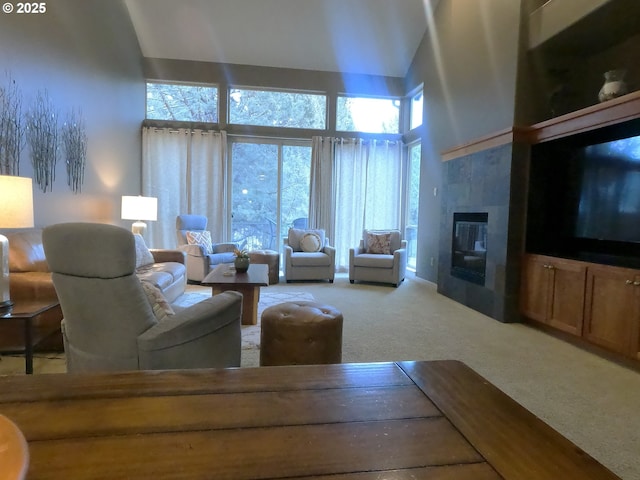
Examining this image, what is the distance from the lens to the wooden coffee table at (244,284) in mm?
3123

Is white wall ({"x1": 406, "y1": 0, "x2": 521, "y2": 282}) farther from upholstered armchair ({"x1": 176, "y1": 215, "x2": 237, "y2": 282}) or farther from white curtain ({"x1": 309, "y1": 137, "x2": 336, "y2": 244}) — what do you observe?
upholstered armchair ({"x1": 176, "y1": 215, "x2": 237, "y2": 282})

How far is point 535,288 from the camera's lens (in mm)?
3510

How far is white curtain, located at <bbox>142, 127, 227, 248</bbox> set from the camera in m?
6.30

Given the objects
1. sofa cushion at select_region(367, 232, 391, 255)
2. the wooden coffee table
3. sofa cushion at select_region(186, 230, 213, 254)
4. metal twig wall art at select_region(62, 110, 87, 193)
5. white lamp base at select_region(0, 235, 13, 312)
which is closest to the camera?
white lamp base at select_region(0, 235, 13, 312)

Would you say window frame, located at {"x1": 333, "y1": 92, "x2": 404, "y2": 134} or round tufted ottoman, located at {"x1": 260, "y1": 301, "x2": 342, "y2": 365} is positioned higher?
window frame, located at {"x1": 333, "y1": 92, "x2": 404, "y2": 134}

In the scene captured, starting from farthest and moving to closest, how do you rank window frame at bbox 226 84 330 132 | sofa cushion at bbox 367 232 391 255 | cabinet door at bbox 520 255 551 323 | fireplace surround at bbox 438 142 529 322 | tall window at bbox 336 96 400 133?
1. tall window at bbox 336 96 400 133
2. window frame at bbox 226 84 330 132
3. sofa cushion at bbox 367 232 391 255
4. fireplace surround at bbox 438 142 529 322
5. cabinet door at bbox 520 255 551 323

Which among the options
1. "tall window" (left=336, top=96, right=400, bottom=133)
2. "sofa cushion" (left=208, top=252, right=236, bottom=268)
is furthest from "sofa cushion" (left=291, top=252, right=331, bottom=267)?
"tall window" (left=336, top=96, right=400, bottom=133)

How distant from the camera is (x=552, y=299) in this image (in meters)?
3.29

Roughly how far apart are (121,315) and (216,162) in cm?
517

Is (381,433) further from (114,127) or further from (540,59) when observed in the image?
(114,127)

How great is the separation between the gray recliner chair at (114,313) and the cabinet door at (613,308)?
275 centimetres

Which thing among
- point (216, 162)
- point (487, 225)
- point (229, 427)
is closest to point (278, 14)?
point (216, 162)

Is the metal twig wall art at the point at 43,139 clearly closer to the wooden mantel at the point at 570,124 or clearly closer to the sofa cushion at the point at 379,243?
the sofa cushion at the point at 379,243

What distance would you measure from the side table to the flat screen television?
154 inches
